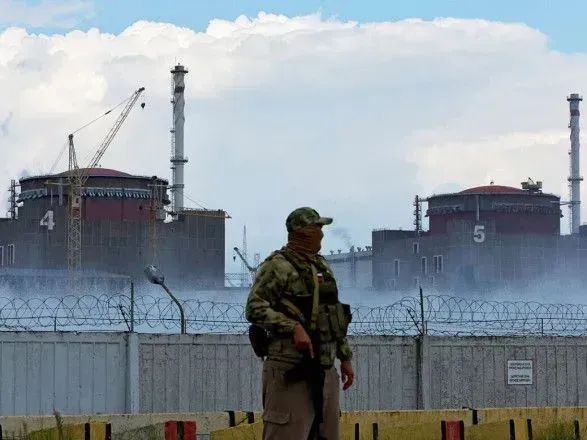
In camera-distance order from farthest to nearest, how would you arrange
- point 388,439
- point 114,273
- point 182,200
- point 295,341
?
1. point 182,200
2. point 114,273
3. point 388,439
4. point 295,341

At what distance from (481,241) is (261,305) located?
104037 millimetres

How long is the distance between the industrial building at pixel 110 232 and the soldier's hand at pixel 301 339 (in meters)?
90.4

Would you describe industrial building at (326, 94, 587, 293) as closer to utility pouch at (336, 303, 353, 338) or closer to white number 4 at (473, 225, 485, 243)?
white number 4 at (473, 225, 485, 243)

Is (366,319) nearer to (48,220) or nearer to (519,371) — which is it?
(519,371)

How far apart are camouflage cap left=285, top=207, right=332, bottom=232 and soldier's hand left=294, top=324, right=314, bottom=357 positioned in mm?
Result: 742

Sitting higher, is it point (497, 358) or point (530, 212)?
point (530, 212)

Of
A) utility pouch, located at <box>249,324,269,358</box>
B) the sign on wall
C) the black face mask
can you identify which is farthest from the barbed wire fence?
utility pouch, located at <box>249,324,269,358</box>

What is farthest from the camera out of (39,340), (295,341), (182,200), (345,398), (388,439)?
(182,200)

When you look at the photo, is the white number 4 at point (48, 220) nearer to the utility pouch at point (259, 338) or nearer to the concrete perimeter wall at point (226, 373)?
the concrete perimeter wall at point (226, 373)

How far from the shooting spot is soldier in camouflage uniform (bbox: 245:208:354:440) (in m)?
9.09

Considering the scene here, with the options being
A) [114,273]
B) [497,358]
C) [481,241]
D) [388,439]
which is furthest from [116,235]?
[388,439]

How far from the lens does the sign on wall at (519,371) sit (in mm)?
26969

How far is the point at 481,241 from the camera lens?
111938mm

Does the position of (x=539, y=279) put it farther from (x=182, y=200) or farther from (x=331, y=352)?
(x=331, y=352)
